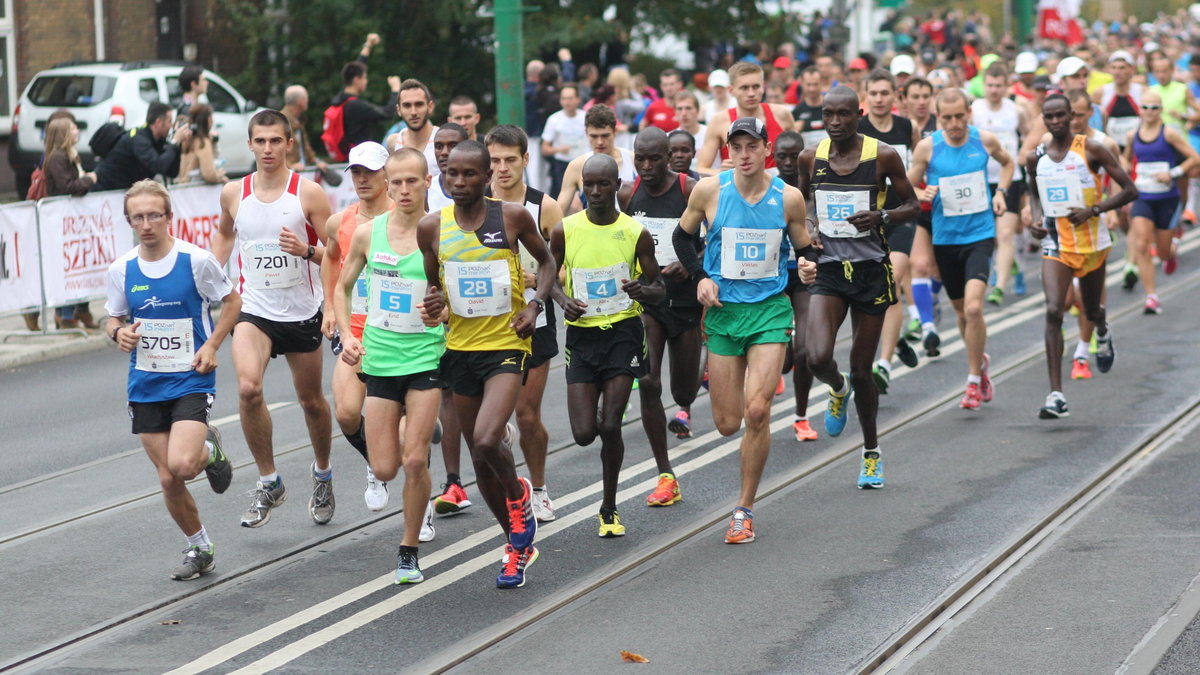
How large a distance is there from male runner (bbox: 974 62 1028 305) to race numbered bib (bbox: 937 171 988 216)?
12.8ft

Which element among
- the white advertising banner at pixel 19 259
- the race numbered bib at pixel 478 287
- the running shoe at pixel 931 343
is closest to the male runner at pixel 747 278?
the race numbered bib at pixel 478 287

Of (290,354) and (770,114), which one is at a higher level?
(770,114)

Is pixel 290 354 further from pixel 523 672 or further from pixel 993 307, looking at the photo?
pixel 993 307

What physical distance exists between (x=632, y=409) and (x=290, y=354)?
351cm

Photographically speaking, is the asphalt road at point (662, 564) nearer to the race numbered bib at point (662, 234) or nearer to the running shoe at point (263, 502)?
the running shoe at point (263, 502)

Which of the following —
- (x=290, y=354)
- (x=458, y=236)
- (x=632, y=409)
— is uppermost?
(x=458, y=236)

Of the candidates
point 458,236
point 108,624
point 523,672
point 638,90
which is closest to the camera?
point 523,672

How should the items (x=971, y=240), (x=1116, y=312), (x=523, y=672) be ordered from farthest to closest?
(x=1116, y=312)
(x=971, y=240)
(x=523, y=672)

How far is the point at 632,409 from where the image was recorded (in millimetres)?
11977

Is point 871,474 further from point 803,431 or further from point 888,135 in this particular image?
point 888,135

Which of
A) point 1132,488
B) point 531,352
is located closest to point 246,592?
point 531,352

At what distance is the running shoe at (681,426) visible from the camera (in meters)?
10.8

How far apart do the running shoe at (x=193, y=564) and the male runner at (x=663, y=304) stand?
2284 mm

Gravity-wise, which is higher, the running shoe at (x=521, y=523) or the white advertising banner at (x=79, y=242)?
the white advertising banner at (x=79, y=242)
